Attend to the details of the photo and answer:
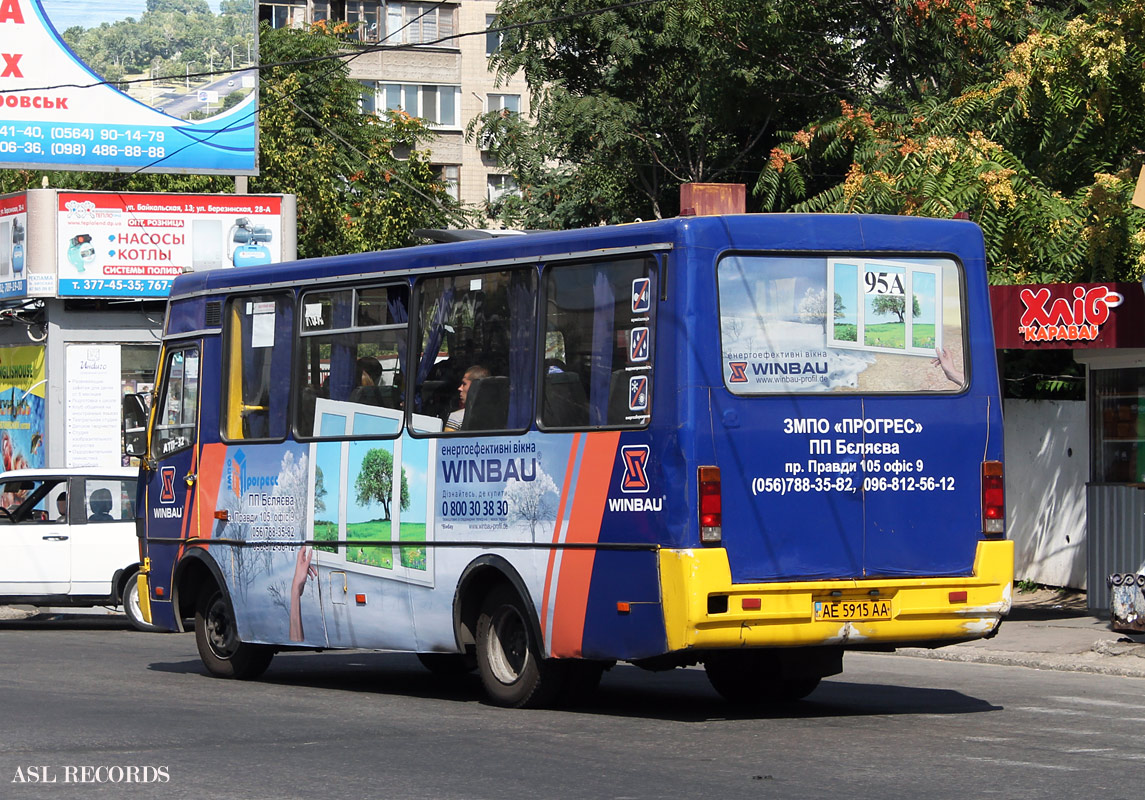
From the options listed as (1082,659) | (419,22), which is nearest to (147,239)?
(1082,659)

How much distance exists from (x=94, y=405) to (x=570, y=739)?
20794 millimetres

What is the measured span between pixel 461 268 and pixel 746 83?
17.8 metres

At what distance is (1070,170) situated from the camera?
2019 cm

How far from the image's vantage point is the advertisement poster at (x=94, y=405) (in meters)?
28.7

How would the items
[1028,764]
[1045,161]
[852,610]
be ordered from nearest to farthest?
[1028,764], [852,610], [1045,161]

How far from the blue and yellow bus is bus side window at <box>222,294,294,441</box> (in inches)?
30.4

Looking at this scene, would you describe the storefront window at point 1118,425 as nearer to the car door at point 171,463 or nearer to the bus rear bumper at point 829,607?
the bus rear bumper at point 829,607

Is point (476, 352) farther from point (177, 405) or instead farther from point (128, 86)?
point (128, 86)

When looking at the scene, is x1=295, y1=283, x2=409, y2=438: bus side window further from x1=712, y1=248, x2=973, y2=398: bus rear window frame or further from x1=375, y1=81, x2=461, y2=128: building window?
x1=375, y1=81, x2=461, y2=128: building window

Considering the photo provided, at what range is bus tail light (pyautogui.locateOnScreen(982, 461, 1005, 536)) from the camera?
1058 cm

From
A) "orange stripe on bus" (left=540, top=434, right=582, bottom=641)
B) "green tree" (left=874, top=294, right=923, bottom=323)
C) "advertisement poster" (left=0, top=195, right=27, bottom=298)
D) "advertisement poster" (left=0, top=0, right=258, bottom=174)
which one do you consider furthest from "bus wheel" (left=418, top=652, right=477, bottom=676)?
"advertisement poster" (left=0, top=0, right=258, bottom=174)

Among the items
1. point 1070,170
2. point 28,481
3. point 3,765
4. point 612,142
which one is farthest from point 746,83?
point 3,765

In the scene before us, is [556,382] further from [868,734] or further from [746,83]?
[746,83]

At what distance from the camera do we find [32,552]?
65.2ft
